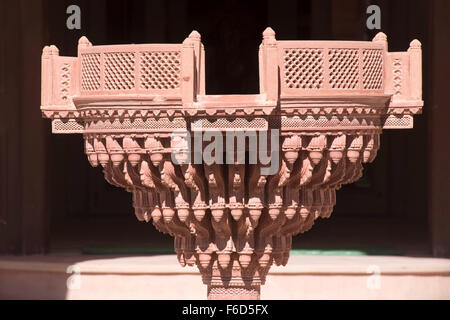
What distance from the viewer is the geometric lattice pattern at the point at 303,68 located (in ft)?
16.9

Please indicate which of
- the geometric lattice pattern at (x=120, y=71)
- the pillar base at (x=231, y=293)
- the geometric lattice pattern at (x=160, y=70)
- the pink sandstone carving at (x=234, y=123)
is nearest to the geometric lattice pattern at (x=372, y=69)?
the pink sandstone carving at (x=234, y=123)

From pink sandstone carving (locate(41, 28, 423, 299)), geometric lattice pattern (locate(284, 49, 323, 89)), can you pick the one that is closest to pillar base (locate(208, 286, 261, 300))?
pink sandstone carving (locate(41, 28, 423, 299))

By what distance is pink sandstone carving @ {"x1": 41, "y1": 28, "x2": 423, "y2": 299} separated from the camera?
511 centimetres

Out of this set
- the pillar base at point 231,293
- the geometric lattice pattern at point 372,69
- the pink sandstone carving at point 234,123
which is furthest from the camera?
the pillar base at point 231,293

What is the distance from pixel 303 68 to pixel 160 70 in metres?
0.63

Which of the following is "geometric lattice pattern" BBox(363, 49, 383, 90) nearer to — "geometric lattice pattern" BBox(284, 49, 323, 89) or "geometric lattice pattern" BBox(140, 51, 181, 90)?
"geometric lattice pattern" BBox(284, 49, 323, 89)

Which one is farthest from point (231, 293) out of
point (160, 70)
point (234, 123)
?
point (160, 70)

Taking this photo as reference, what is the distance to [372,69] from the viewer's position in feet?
17.4

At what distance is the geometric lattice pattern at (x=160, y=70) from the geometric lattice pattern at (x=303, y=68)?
0.48 metres

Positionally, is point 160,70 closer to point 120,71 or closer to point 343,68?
point 120,71

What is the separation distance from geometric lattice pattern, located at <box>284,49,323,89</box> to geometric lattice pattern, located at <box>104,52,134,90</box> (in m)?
0.69

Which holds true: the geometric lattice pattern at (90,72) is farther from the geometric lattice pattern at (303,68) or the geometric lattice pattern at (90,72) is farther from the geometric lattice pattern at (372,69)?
the geometric lattice pattern at (372,69)

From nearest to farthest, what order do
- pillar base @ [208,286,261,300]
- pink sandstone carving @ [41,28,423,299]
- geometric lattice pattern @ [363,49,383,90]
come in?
pink sandstone carving @ [41,28,423,299]
geometric lattice pattern @ [363,49,383,90]
pillar base @ [208,286,261,300]

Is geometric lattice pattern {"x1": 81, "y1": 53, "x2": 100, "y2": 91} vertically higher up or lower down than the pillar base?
higher up
